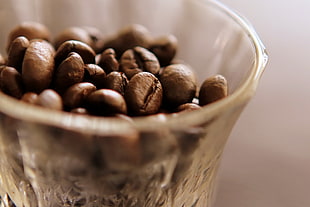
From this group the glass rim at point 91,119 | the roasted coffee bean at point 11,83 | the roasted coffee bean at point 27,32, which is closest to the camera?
the glass rim at point 91,119

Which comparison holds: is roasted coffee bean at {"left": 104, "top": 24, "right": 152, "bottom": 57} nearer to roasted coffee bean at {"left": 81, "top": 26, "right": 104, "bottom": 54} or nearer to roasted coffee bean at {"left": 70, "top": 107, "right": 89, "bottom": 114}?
roasted coffee bean at {"left": 81, "top": 26, "right": 104, "bottom": 54}

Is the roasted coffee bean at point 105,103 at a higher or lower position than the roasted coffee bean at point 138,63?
higher

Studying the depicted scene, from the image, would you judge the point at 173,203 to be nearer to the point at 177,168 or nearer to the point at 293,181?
the point at 177,168

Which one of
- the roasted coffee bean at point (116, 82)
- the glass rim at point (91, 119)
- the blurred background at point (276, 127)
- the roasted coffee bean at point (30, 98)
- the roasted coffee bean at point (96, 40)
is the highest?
the glass rim at point (91, 119)

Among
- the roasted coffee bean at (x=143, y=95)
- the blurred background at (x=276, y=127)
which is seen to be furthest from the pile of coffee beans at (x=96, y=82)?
the blurred background at (x=276, y=127)

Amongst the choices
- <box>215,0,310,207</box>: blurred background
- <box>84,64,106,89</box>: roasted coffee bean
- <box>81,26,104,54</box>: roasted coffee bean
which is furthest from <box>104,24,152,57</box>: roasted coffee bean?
<box>215,0,310,207</box>: blurred background

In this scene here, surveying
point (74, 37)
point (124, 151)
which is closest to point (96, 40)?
point (74, 37)

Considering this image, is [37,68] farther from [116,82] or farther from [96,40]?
[96,40]

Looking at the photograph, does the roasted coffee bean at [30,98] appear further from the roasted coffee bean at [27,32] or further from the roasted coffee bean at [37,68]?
the roasted coffee bean at [27,32]

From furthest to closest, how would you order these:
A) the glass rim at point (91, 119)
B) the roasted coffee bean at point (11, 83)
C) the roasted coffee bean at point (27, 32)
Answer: the roasted coffee bean at point (27, 32) < the roasted coffee bean at point (11, 83) < the glass rim at point (91, 119)
